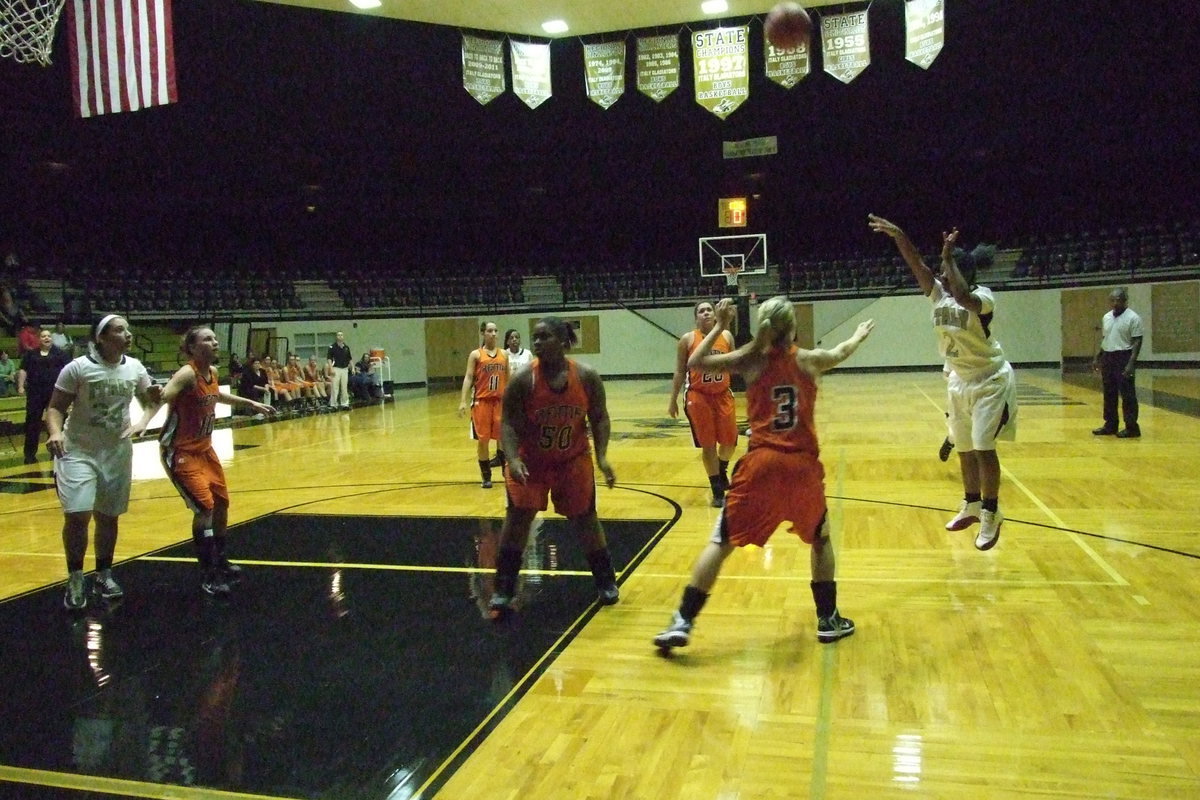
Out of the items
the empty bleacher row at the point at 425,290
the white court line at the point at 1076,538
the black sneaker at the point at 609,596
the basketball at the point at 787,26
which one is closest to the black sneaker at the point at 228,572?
the black sneaker at the point at 609,596

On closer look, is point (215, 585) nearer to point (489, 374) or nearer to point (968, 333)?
point (489, 374)

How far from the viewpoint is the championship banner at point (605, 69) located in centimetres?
1625

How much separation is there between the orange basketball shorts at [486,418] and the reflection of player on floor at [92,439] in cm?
376

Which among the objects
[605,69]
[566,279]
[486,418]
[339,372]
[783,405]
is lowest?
[486,418]

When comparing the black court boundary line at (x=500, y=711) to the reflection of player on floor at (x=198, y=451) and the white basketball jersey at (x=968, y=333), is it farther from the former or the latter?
the white basketball jersey at (x=968, y=333)

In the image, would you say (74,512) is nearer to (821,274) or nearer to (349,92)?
(349,92)

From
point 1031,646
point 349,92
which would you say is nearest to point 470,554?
point 1031,646

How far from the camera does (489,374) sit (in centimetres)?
884

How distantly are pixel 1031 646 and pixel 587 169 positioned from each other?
26.1 metres

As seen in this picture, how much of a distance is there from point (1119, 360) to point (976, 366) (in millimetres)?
6388

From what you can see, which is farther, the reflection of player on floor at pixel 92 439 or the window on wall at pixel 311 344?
the window on wall at pixel 311 344

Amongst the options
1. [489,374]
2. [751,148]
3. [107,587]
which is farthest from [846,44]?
[107,587]

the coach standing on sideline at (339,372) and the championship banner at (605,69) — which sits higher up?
the championship banner at (605,69)

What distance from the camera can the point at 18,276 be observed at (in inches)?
797
